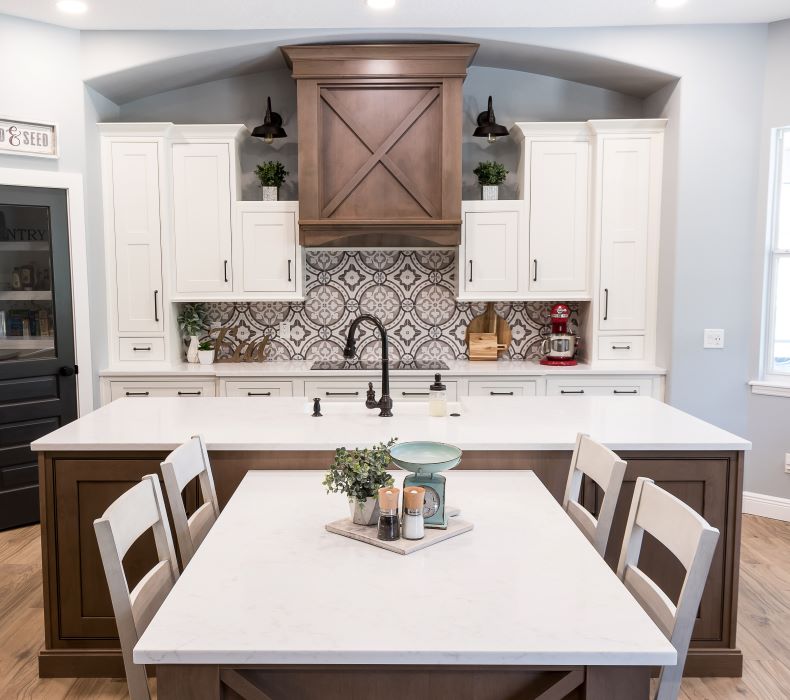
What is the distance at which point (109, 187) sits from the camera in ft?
14.9

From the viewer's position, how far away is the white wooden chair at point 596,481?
2.06 metres

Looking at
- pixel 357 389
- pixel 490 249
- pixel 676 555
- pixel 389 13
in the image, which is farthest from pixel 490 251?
pixel 676 555

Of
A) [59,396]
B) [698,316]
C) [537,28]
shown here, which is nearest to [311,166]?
[537,28]

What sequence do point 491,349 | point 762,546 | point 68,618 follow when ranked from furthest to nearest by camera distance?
point 491,349 → point 762,546 → point 68,618

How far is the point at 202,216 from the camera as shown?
15.2ft

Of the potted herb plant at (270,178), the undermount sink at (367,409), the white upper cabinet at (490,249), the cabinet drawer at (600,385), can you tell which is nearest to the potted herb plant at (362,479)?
the undermount sink at (367,409)

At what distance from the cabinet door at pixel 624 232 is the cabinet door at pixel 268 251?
6.65ft

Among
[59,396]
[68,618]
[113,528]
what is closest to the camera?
[113,528]

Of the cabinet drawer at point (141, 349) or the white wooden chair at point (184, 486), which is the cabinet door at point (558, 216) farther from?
the white wooden chair at point (184, 486)

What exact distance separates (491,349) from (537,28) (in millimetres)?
2055

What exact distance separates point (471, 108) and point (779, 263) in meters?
2.23

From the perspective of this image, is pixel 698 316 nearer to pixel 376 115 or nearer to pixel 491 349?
pixel 491 349

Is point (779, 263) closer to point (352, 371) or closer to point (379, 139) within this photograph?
point (379, 139)

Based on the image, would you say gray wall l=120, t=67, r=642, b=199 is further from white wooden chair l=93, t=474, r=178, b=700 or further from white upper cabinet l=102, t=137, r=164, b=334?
white wooden chair l=93, t=474, r=178, b=700
